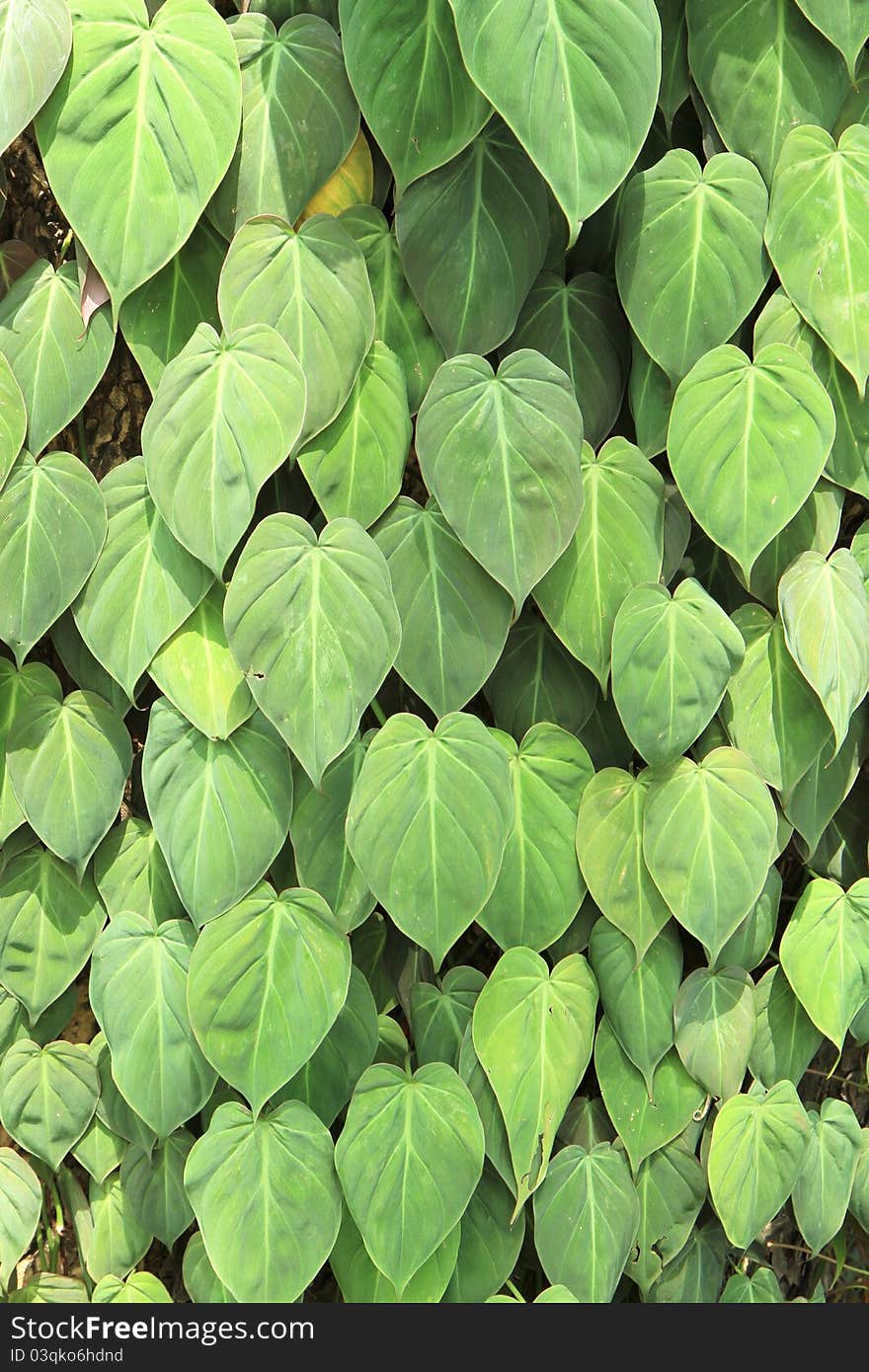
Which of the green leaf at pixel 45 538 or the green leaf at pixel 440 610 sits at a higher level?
the green leaf at pixel 45 538

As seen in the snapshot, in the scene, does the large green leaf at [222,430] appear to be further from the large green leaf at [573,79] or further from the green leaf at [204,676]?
the large green leaf at [573,79]

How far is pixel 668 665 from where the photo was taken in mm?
Result: 1108

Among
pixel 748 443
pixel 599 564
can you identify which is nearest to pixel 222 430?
pixel 599 564

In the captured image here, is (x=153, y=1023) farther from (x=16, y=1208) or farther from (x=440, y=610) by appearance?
(x=440, y=610)

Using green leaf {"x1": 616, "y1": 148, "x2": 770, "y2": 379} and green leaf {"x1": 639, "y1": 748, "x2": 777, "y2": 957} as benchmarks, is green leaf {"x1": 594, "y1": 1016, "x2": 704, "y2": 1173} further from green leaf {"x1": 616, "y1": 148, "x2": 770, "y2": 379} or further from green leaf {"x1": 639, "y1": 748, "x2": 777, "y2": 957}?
green leaf {"x1": 616, "y1": 148, "x2": 770, "y2": 379}

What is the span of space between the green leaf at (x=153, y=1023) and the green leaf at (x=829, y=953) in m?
0.60

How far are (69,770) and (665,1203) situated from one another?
0.74 meters

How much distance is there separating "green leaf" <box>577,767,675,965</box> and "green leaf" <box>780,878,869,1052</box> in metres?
0.18

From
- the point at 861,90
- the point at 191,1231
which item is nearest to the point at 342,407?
the point at 861,90

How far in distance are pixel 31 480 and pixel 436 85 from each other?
492 millimetres

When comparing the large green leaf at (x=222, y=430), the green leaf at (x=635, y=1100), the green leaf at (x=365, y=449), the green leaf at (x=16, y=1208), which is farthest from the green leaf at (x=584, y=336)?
the green leaf at (x=16, y=1208)

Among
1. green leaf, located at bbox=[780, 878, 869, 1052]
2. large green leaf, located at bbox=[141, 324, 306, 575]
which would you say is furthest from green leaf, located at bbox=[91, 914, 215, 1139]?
green leaf, located at bbox=[780, 878, 869, 1052]

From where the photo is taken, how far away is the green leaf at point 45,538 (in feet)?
3.66
